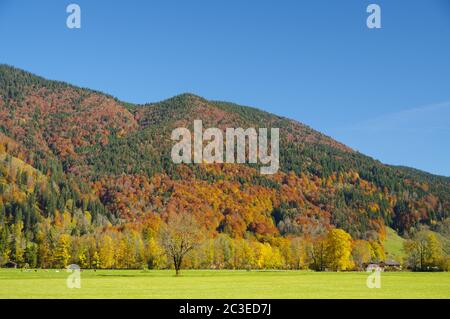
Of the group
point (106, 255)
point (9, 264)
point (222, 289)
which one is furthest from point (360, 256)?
point (222, 289)

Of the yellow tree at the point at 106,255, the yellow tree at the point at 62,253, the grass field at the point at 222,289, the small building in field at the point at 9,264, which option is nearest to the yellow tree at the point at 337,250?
the grass field at the point at 222,289

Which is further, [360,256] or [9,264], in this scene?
[360,256]

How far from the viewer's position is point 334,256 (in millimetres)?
98062

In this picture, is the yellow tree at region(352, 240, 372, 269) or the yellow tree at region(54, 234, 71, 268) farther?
the yellow tree at region(352, 240, 372, 269)

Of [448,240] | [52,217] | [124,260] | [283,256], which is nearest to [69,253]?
[124,260]

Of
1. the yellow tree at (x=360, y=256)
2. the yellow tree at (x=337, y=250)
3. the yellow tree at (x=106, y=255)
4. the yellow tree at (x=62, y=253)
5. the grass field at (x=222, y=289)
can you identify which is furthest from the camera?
the yellow tree at (x=360, y=256)

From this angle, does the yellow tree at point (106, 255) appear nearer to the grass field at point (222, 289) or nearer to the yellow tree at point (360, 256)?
the yellow tree at point (360, 256)

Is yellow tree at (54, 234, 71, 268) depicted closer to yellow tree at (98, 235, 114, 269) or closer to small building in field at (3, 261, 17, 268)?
yellow tree at (98, 235, 114, 269)

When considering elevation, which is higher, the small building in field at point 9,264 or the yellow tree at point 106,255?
the yellow tree at point 106,255

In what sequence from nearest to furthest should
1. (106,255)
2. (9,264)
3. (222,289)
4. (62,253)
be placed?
(222,289)
(106,255)
(62,253)
(9,264)

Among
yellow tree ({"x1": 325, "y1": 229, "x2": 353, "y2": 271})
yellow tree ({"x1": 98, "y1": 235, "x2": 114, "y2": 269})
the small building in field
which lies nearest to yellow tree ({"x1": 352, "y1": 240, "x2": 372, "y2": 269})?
yellow tree ({"x1": 325, "y1": 229, "x2": 353, "y2": 271})

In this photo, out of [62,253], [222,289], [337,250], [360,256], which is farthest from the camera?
[360,256]

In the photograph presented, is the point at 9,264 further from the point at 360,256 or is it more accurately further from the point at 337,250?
the point at 360,256
